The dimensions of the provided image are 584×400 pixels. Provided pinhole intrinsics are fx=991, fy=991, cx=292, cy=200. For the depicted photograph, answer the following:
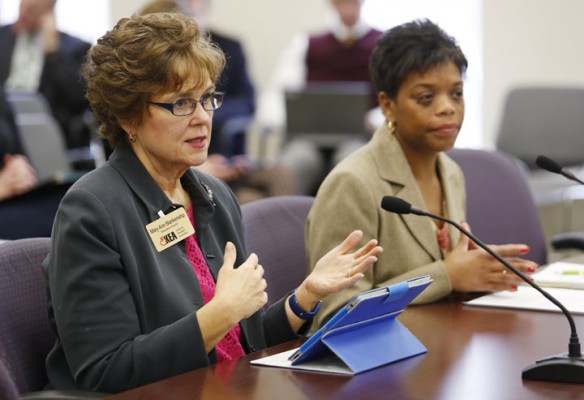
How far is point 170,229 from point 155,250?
6 cm

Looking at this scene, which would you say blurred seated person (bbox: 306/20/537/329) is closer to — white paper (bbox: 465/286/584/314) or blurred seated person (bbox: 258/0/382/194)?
white paper (bbox: 465/286/584/314)

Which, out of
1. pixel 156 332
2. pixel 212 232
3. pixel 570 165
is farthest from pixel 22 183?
pixel 570 165

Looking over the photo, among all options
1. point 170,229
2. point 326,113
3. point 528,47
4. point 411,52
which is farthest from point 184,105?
point 528,47

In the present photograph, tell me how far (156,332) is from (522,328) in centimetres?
71

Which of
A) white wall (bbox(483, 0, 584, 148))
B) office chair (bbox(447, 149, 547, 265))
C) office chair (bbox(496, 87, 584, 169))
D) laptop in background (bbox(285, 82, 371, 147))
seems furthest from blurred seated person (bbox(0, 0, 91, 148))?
office chair (bbox(447, 149, 547, 265))

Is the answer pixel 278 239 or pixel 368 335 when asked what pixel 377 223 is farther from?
pixel 368 335

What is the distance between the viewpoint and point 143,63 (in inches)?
73.6

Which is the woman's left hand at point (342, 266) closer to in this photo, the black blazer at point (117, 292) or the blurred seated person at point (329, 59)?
the black blazer at point (117, 292)

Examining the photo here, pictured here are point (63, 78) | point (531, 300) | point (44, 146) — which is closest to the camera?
point (531, 300)

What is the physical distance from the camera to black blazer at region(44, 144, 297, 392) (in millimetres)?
1738

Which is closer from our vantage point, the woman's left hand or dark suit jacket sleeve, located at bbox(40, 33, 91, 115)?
the woman's left hand

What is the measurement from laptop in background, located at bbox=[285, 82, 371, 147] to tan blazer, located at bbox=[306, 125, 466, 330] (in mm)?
3227

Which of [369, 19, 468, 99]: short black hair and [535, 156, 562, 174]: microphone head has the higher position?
[369, 19, 468, 99]: short black hair

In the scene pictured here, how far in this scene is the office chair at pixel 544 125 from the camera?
572cm
